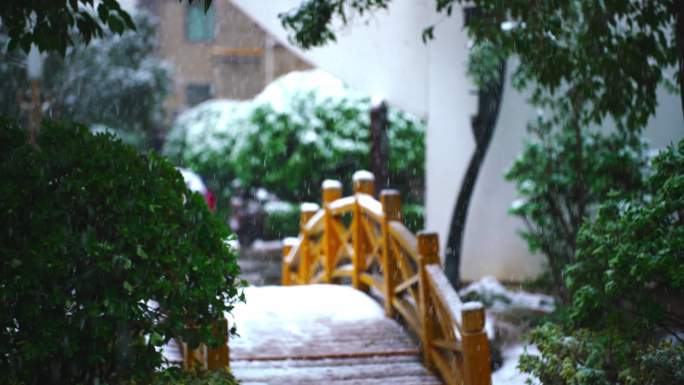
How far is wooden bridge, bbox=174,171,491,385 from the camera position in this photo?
21.3 feet

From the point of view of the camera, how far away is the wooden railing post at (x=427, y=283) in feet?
23.4

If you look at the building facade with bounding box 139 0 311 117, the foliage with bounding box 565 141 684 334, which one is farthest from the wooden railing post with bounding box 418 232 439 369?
the building facade with bounding box 139 0 311 117

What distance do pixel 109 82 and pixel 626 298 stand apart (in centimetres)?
1883

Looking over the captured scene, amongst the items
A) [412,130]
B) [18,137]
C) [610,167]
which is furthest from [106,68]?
[18,137]

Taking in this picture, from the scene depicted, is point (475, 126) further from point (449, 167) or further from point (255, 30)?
point (255, 30)

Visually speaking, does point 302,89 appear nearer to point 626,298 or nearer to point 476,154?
point 476,154

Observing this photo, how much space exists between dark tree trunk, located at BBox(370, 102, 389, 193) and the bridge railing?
1.92 meters

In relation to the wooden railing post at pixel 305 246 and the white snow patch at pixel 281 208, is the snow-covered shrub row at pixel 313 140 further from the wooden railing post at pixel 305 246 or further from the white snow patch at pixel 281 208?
the wooden railing post at pixel 305 246

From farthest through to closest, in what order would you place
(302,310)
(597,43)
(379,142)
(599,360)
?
(379,142) → (302,310) → (597,43) → (599,360)

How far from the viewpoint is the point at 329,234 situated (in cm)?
1041

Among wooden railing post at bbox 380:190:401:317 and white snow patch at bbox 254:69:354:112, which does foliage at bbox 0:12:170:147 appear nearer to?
white snow patch at bbox 254:69:354:112

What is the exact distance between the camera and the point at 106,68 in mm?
22578

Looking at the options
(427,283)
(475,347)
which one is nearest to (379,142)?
(427,283)

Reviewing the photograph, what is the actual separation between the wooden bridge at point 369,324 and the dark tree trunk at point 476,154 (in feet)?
4.93
